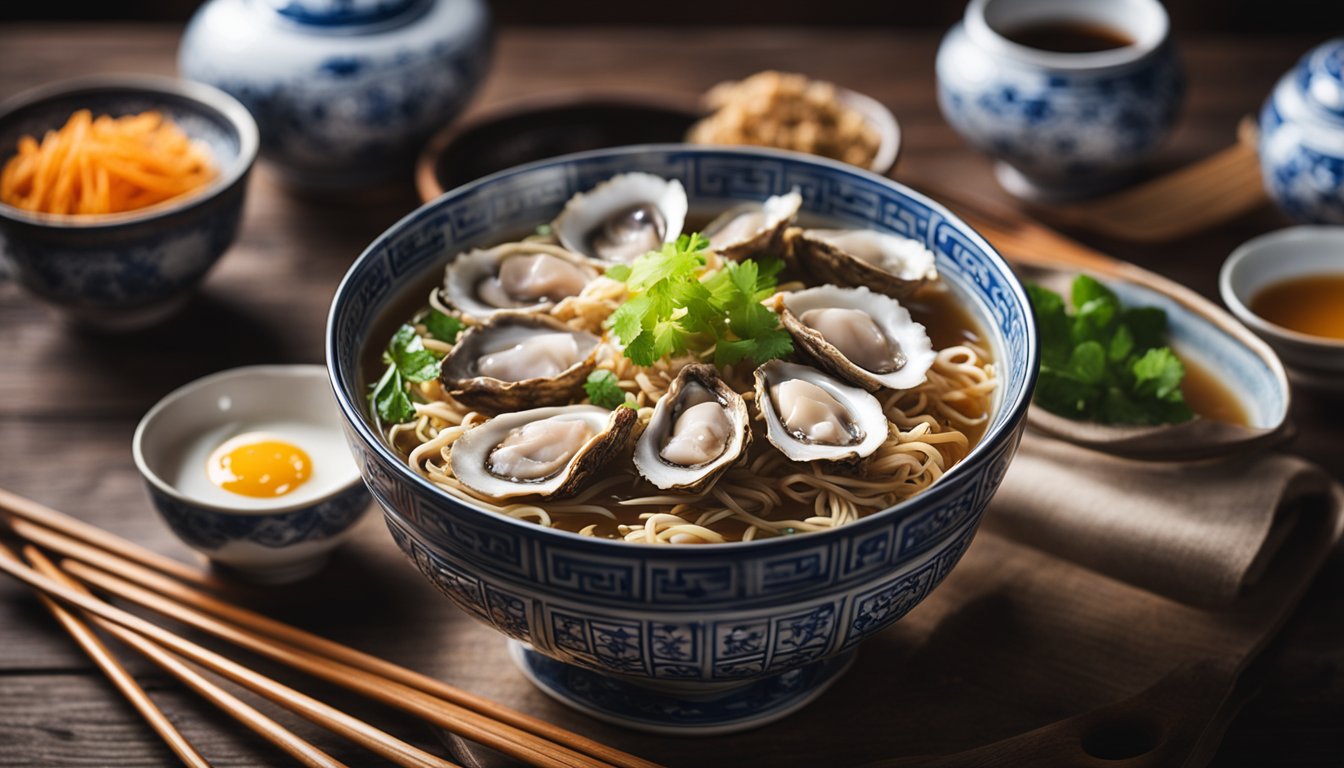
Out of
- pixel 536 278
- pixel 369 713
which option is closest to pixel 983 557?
pixel 536 278

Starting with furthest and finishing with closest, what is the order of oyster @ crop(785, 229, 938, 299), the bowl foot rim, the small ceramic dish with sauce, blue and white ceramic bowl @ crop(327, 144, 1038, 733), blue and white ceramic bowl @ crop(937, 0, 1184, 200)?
blue and white ceramic bowl @ crop(937, 0, 1184, 200), the small ceramic dish with sauce, oyster @ crop(785, 229, 938, 299), the bowl foot rim, blue and white ceramic bowl @ crop(327, 144, 1038, 733)

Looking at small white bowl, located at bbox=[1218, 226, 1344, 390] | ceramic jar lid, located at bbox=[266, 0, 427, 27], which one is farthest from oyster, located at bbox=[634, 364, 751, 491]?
ceramic jar lid, located at bbox=[266, 0, 427, 27]

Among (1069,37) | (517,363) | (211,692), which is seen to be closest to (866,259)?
(517,363)

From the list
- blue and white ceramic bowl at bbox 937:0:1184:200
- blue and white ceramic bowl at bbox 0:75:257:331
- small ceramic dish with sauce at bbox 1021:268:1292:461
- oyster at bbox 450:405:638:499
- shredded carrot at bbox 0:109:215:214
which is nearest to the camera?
oyster at bbox 450:405:638:499

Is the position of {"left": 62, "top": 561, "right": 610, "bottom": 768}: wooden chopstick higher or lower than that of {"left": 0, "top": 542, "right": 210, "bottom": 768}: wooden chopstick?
higher

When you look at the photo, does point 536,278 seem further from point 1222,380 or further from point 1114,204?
point 1114,204

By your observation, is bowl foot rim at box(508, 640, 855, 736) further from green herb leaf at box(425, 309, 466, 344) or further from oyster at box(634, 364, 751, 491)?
green herb leaf at box(425, 309, 466, 344)

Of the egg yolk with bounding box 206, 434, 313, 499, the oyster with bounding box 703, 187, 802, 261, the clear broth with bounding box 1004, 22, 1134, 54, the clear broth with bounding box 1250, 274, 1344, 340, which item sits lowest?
the egg yolk with bounding box 206, 434, 313, 499
